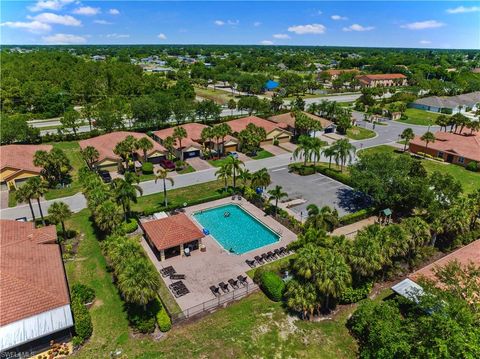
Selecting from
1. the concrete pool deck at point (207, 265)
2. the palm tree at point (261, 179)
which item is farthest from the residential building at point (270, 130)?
the concrete pool deck at point (207, 265)

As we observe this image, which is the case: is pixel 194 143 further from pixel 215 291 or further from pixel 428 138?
pixel 428 138

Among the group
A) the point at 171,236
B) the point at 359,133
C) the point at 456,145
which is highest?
the point at 456,145

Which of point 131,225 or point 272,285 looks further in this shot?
point 131,225

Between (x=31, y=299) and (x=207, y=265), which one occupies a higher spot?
(x=31, y=299)

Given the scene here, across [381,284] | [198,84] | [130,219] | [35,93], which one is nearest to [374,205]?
[381,284]

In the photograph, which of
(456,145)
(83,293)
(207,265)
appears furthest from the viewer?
(456,145)

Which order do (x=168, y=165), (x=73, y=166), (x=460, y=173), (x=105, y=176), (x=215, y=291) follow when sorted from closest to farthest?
(x=215, y=291), (x=105, y=176), (x=460, y=173), (x=168, y=165), (x=73, y=166)

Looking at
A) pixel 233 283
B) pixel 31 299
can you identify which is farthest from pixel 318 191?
pixel 31 299
